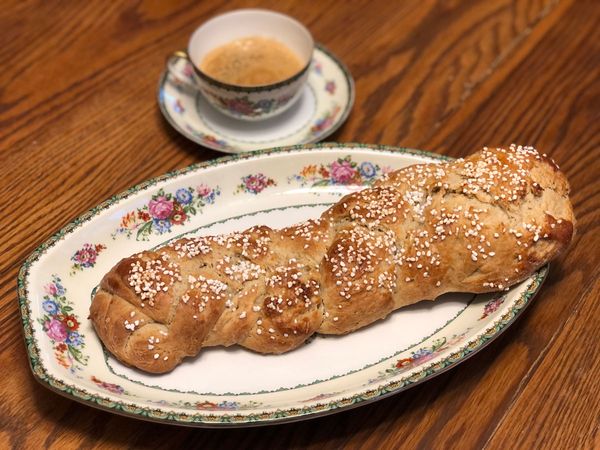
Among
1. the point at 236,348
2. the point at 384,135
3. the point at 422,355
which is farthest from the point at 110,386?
the point at 384,135

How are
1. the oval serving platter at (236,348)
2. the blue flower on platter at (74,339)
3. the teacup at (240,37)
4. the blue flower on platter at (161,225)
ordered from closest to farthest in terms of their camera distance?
the oval serving platter at (236,348) < the blue flower on platter at (74,339) < the blue flower on platter at (161,225) < the teacup at (240,37)

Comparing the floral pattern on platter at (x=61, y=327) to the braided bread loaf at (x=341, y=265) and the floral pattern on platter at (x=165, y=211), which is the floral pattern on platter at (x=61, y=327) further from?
the floral pattern on platter at (x=165, y=211)

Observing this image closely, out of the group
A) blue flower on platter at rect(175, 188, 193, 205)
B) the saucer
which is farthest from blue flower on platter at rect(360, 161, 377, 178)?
blue flower on platter at rect(175, 188, 193, 205)

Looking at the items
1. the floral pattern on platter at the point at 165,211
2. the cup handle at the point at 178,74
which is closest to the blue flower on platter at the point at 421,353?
the floral pattern on platter at the point at 165,211

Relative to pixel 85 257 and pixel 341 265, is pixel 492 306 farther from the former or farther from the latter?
pixel 85 257

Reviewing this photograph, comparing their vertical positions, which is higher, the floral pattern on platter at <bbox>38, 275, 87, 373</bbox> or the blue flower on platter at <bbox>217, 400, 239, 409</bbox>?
the floral pattern on platter at <bbox>38, 275, 87, 373</bbox>

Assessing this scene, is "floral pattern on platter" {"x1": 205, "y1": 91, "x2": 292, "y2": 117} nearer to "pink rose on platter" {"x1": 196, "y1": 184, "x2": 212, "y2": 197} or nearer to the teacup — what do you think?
the teacup
